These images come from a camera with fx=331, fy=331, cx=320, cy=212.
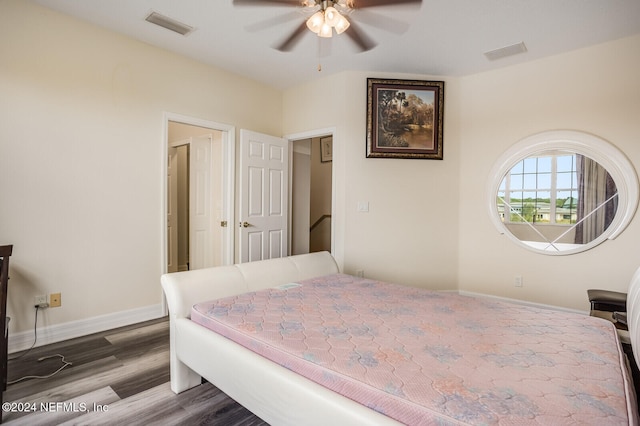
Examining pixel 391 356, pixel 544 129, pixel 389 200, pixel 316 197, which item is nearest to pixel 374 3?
pixel 391 356

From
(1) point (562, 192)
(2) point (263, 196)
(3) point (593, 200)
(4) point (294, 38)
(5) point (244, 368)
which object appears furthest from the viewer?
(2) point (263, 196)

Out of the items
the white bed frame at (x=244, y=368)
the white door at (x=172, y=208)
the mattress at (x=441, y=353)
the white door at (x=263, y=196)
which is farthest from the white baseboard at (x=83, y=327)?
the white door at (x=172, y=208)

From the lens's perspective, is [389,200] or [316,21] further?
[389,200]

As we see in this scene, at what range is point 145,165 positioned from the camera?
3207 millimetres

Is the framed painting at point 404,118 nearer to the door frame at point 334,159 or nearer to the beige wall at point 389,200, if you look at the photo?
the beige wall at point 389,200

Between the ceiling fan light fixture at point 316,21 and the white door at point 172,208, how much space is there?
3.58 metres

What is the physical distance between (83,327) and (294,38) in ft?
9.48

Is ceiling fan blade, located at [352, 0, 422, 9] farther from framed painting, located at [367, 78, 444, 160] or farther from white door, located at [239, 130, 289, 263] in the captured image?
white door, located at [239, 130, 289, 263]

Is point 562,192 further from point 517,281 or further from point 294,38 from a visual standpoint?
point 294,38

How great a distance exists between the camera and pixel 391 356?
53.2 inches

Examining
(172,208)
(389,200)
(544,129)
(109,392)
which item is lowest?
(109,392)

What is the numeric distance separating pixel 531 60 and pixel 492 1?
137 centimetres

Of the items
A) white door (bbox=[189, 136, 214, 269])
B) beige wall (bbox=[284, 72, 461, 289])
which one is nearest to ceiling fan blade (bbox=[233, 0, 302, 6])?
beige wall (bbox=[284, 72, 461, 289])

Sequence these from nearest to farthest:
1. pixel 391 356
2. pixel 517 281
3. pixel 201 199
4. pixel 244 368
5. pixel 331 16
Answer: pixel 391 356 < pixel 244 368 < pixel 331 16 < pixel 517 281 < pixel 201 199
